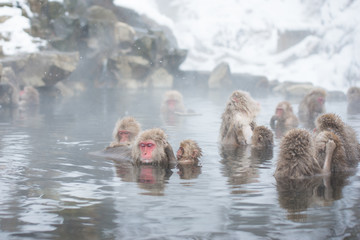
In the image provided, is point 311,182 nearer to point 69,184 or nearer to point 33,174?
point 69,184

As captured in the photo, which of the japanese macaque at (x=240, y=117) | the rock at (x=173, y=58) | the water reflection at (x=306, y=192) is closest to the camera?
the water reflection at (x=306, y=192)

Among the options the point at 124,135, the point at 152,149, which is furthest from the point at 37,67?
the point at 152,149

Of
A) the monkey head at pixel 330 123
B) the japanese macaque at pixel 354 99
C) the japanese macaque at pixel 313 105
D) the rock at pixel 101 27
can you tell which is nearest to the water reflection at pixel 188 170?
the monkey head at pixel 330 123

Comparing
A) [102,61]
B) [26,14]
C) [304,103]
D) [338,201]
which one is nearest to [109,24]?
[102,61]

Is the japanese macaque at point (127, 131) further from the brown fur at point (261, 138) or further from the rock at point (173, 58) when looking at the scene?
the rock at point (173, 58)

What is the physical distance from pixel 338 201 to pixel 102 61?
21849 millimetres

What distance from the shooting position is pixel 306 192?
4867mm

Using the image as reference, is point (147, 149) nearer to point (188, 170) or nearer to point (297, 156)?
point (188, 170)

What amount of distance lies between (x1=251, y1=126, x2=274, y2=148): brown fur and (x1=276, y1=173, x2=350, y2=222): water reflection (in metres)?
2.04

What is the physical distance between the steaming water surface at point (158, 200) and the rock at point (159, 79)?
19.3 metres

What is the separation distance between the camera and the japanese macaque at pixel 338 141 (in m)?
5.60

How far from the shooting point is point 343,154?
5.71 metres

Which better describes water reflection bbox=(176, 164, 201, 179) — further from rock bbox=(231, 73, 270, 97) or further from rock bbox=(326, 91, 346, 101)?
rock bbox=(231, 73, 270, 97)

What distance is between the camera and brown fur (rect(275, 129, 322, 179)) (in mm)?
5246
